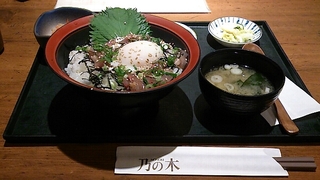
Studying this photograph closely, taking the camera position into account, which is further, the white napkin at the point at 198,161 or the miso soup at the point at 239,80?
the miso soup at the point at 239,80

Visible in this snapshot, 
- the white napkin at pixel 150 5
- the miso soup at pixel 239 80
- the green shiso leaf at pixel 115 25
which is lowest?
the white napkin at pixel 150 5

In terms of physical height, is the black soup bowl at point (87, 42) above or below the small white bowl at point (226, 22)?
above

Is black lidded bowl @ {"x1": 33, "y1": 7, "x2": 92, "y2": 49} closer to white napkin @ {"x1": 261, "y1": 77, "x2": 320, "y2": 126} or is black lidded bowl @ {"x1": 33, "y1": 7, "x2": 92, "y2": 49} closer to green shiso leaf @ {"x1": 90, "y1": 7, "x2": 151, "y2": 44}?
green shiso leaf @ {"x1": 90, "y1": 7, "x2": 151, "y2": 44}

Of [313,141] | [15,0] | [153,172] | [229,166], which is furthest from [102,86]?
[15,0]

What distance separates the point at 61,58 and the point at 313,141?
967mm

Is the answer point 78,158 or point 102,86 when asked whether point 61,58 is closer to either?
point 102,86

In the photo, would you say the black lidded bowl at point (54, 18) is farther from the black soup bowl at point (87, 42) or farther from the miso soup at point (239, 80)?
the miso soup at point (239, 80)

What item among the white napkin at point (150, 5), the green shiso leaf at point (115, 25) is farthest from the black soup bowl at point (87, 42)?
the white napkin at point (150, 5)

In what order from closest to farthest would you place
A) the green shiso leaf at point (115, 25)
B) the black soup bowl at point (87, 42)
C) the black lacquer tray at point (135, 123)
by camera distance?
1. the black soup bowl at point (87, 42)
2. the black lacquer tray at point (135, 123)
3. the green shiso leaf at point (115, 25)

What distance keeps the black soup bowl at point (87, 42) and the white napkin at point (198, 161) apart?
A: 17cm

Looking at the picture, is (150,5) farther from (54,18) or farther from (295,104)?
(295,104)

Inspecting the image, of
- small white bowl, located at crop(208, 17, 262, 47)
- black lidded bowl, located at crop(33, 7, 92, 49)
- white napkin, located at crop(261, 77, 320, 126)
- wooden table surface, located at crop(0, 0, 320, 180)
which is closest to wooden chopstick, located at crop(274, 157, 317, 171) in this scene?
wooden table surface, located at crop(0, 0, 320, 180)

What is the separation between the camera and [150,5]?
2037 mm

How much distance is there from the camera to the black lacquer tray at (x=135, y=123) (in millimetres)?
1108
